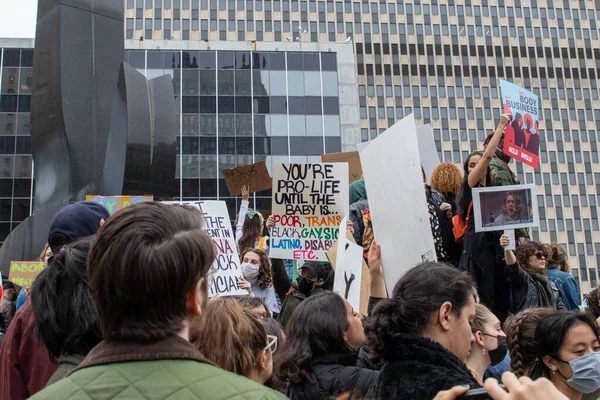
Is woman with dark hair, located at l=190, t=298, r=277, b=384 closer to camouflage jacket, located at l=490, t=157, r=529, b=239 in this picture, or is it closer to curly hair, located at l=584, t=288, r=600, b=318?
camouflage jacket, located at l=490, t=157, r=529, b=239

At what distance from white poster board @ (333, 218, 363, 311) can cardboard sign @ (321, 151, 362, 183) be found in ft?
9.45

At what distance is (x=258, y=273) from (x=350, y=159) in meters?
1.77

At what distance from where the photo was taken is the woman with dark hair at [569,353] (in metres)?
3.05

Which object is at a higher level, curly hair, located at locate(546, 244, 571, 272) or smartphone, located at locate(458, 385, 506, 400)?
curly hair, located at locate(546, 244, 571, 272)

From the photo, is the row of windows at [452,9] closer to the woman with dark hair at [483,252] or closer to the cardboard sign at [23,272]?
the cardboard sign at [23,272]

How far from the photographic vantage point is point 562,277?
6031 millimetres

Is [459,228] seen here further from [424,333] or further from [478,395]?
[478,395]

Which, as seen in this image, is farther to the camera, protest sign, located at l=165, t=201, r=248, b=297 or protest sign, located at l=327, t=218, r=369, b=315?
protest sign, located at l=165, t=201, r=248, b=297

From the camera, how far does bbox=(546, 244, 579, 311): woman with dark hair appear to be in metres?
5.93

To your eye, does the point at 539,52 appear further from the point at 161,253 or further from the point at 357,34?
the point at 161,253

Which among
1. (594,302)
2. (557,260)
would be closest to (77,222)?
(557,260)

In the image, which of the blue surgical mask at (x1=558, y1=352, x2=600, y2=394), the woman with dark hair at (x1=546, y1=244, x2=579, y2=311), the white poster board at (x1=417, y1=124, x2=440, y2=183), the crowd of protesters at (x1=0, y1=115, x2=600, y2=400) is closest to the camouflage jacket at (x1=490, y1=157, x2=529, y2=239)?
the crowd of protesters at (x1=0, y1=115, x2=600, y2=400)

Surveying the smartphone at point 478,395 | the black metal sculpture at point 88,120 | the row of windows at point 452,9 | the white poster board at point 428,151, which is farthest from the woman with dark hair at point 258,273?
the row of windows at point 452,9

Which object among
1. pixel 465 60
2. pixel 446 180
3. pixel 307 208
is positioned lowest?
pixel 307 208
